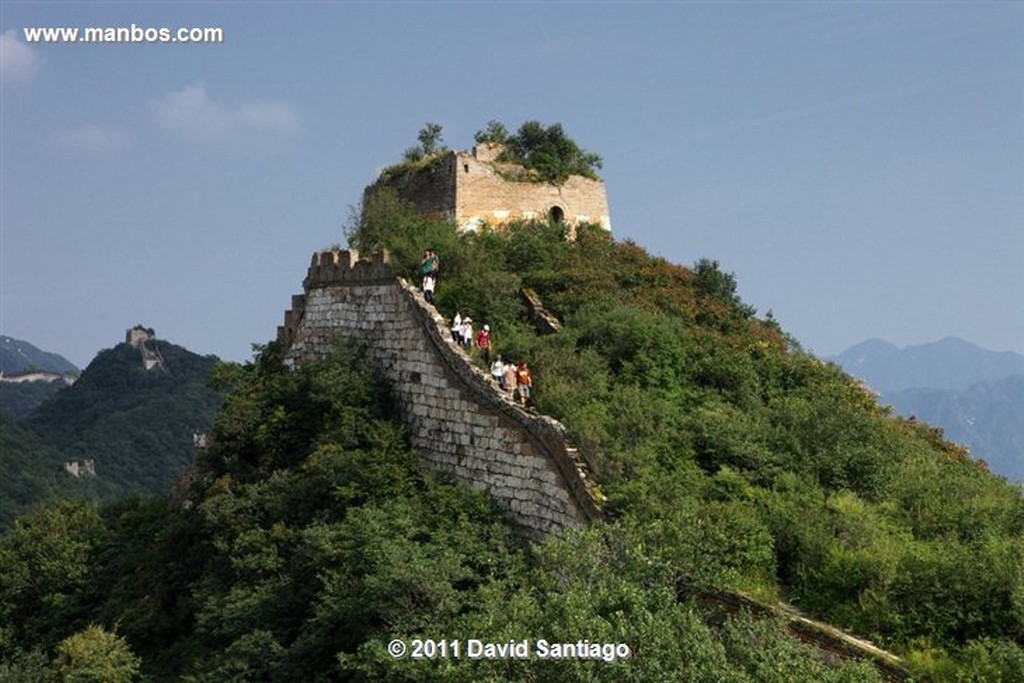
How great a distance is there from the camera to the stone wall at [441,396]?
15.1 meters

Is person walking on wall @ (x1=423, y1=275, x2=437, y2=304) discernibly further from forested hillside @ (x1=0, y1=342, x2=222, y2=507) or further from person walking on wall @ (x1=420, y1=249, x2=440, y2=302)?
forested hillside @ (x1=0, y1=342, x2=222, y2=507)

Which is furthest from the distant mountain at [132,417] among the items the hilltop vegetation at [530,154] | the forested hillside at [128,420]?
the hilltop vegetation at [530,154]

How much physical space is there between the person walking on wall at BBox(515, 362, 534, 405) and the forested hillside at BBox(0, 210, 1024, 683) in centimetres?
25

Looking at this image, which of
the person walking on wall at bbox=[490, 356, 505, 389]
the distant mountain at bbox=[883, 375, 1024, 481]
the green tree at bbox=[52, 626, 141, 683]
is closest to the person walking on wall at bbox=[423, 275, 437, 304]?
the person walking on wall at bbox=[490, 356, 505, 389]

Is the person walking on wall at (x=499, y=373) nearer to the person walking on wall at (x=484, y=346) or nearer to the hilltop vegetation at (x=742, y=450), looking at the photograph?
the hilltop vegetation at (x=742, y=450)

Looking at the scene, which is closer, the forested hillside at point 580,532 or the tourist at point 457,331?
the forested hillside at point 580,532

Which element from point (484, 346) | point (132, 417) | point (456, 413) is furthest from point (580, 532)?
point (132, 417)

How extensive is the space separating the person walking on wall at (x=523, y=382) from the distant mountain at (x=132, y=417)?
55625 mm

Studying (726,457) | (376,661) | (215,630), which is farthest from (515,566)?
(215,630)

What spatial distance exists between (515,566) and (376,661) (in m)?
2.43

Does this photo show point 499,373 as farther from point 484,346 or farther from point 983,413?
point 983,413

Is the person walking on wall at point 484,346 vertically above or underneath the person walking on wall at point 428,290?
underneath

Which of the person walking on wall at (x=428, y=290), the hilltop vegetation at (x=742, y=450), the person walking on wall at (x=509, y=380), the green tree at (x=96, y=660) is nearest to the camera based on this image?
the hilltop vegetation at (x=742, y=450)

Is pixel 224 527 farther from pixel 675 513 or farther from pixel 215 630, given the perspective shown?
pixel 675 513
